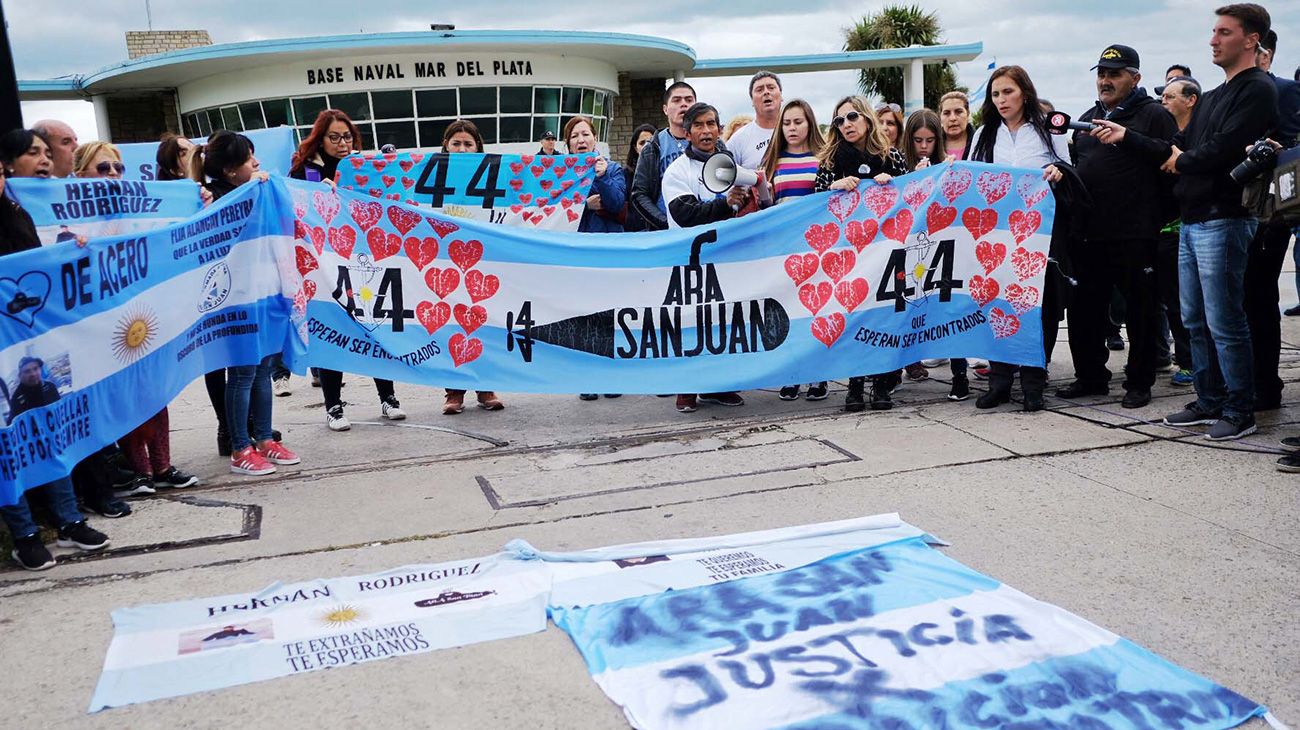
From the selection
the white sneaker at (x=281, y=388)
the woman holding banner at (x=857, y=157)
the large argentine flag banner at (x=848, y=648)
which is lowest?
the white sneaker at (x=281, y=388)

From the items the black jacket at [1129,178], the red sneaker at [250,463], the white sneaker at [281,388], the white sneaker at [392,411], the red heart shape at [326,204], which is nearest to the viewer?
the red sneaker at [250,463]

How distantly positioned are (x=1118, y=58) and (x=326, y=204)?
15.5 feet

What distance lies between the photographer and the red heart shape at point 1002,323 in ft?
20.8

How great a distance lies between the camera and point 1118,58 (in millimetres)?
5957

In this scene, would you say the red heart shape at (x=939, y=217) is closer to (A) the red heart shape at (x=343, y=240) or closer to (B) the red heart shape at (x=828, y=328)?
(B) the red heart shape at (x=828, y=328)

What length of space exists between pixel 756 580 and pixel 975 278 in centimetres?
357

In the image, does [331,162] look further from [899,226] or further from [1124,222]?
[1124,222]

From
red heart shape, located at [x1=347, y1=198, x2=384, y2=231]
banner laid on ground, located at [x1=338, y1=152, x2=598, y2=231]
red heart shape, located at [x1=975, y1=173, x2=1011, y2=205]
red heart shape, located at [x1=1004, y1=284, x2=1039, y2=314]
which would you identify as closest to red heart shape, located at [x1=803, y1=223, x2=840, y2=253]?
red heart shape, located at [x1=975, y1=173, x2=1011, y2=205]

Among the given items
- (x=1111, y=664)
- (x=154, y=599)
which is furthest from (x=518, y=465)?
(x=1111, y=664)

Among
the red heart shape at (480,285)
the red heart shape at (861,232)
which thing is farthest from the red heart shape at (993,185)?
the red heart shape at (480,285)

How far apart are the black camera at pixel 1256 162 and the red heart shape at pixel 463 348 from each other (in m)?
4.13

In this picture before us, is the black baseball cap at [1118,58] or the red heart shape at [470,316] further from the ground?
the black baseball cap at [1118,58]

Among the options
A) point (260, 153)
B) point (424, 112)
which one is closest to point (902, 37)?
point (424, 112)

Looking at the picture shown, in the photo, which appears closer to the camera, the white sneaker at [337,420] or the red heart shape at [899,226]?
the red heart shape at [899,226]
